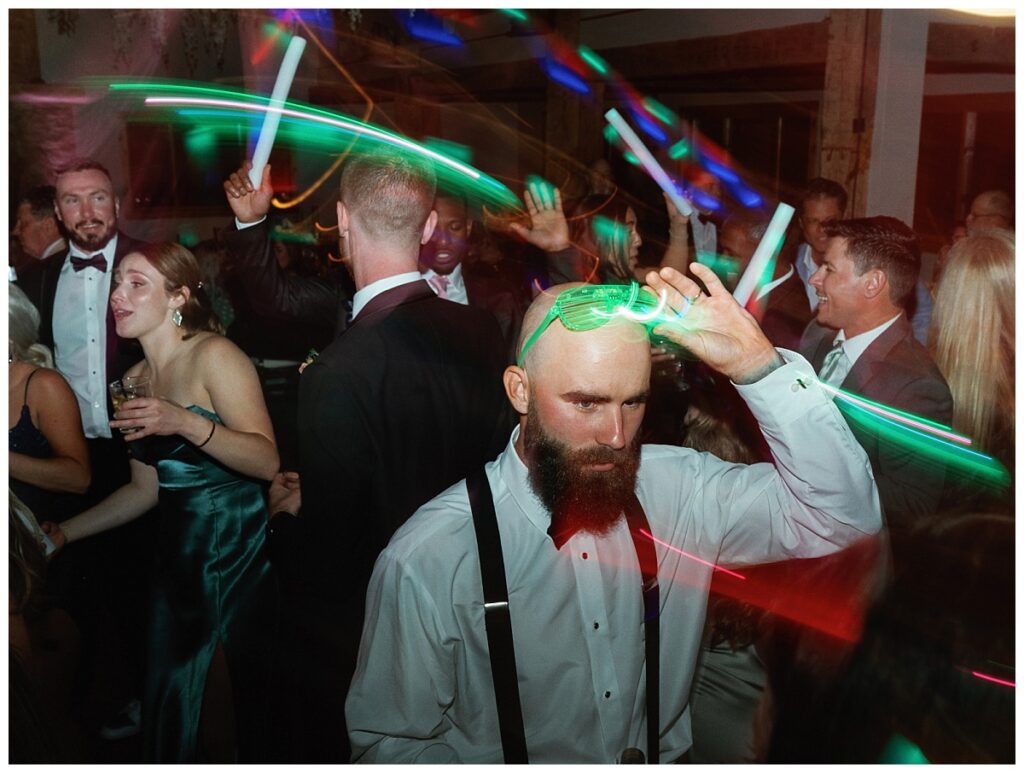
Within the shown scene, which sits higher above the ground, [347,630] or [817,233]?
[817,233]

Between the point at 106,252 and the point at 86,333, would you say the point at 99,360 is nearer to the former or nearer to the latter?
the point at 86,333

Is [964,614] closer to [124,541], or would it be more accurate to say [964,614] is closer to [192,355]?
[192,355]

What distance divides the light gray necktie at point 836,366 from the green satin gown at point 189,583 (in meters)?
1.82

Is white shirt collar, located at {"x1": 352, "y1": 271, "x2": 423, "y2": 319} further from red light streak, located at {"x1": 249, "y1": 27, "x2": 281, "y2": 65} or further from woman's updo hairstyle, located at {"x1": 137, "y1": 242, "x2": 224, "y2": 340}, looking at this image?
red light streak, located at {"x1": 249, "y1": 27, "x2": 281, "y2": 65}

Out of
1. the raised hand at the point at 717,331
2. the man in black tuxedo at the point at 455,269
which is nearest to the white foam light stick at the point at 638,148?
the raised hand at the point at 717,331

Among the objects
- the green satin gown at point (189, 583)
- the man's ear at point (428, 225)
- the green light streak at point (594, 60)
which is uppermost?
the green light streak at point (594, 60)

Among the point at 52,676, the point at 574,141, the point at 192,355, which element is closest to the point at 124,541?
the point at 52,676

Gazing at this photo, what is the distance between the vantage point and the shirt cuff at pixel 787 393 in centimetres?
A: 138

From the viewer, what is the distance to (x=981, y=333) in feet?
7.27

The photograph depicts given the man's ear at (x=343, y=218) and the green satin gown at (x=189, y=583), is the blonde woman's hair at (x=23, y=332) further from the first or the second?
the man's ear at (x=343, y=218)

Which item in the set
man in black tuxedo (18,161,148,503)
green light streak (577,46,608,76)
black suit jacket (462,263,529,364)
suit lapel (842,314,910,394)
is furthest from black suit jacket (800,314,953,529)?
green light streak (577,46,608,76)

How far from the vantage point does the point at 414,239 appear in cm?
209

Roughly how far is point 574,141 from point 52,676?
5.44 m

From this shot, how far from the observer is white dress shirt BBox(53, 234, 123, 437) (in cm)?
322
